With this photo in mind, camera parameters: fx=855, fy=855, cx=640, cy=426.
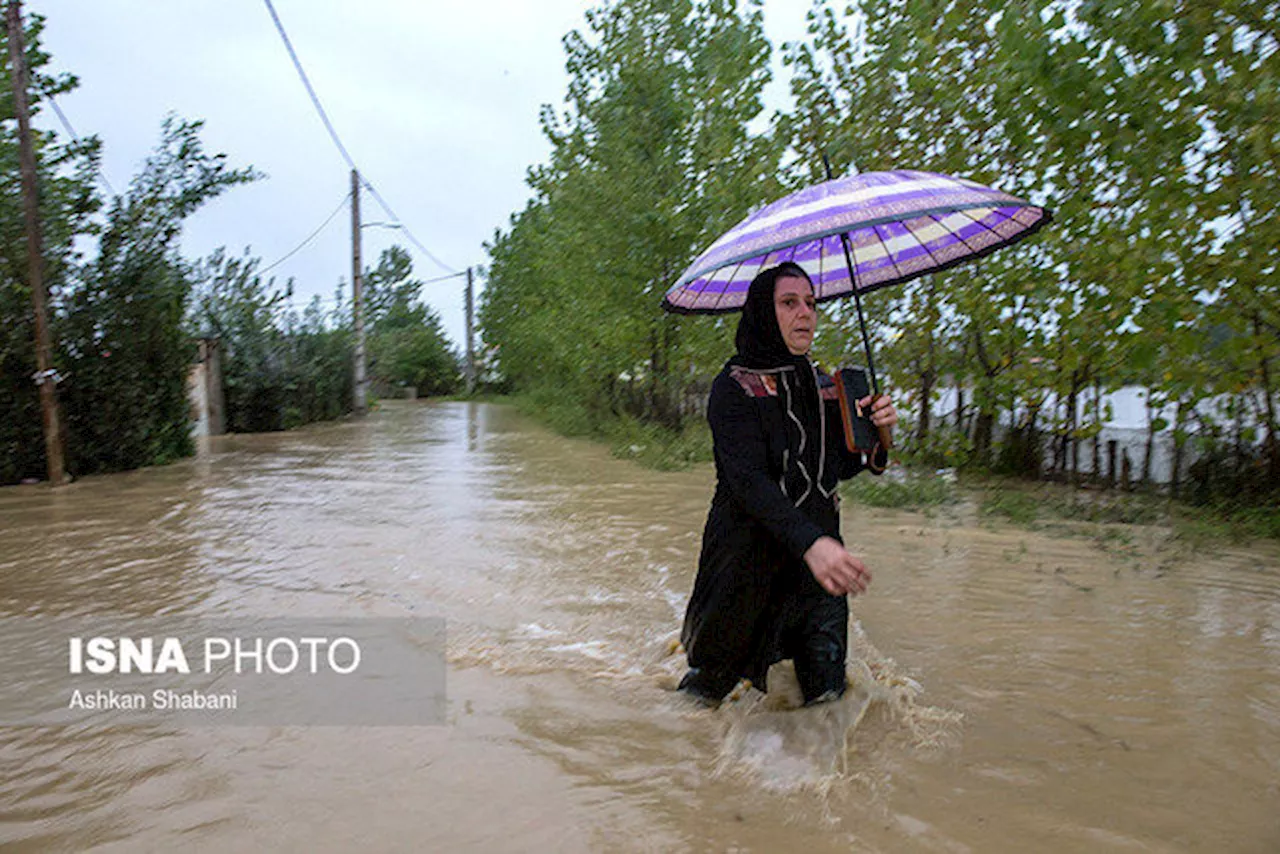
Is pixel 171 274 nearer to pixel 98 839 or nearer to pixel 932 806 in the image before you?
pixel 98 839

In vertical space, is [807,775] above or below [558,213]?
below

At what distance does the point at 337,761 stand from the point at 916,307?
879 centimetres

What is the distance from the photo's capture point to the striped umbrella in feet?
9.95

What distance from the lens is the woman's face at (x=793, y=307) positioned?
120 inches

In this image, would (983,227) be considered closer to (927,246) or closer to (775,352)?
(927,246)

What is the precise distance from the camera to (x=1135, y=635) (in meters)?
4.46

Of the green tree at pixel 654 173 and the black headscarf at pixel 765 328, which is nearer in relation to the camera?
the black headscarf at pixel 765 328

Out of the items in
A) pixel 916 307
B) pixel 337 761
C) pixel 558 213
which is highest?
pixel 558 213

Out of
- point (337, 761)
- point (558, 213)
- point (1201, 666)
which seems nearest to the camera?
point (337, 761)

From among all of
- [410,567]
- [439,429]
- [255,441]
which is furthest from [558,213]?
[410,567]

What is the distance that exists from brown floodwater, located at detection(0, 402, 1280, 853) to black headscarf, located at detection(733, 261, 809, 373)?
1.27 metres

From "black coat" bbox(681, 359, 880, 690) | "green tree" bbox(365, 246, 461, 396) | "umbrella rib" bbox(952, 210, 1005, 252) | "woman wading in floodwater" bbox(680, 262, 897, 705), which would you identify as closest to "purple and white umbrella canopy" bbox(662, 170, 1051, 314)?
"umbrella rib" bbox(952, 210, 1005, 252)

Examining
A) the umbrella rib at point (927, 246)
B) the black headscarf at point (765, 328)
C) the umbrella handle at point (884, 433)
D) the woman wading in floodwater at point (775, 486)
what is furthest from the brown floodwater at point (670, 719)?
the umbrella rib at point (927, 246)

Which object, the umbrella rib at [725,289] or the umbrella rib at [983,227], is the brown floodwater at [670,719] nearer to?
the umbrella rib at [725,289]
